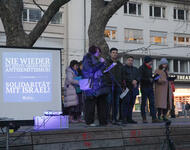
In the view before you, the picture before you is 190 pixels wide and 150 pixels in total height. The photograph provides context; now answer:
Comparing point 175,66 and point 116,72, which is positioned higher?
point 175,66

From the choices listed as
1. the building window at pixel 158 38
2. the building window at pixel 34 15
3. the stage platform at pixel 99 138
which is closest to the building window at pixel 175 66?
the building window at pixel 158 38

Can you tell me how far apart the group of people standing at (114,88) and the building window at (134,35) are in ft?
82.6

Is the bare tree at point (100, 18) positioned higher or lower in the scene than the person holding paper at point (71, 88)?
higher

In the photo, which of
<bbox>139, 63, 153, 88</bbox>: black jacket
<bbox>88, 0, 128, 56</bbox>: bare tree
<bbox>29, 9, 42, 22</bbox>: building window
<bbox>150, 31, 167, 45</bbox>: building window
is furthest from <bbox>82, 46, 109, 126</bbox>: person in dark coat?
<bbox>150, 31, 167, 45</bbox>: building window

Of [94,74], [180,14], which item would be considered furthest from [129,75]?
[180,14]

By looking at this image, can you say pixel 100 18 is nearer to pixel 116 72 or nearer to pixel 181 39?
pixel 116 72

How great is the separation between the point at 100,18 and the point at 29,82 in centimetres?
540

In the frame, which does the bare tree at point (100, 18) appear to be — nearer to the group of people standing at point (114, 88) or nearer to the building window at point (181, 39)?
the group of people standing at point (114, 88)

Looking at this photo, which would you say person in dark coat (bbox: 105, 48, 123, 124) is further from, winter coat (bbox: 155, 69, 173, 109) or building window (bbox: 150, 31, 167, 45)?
building window (bbox: 150, 31, 167, 45)

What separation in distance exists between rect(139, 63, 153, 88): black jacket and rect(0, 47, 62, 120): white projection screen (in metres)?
2.92

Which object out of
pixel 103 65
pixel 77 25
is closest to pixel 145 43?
pixel 77 25

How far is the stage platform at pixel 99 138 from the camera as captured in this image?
7320 mm

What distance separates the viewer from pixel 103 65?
890cm

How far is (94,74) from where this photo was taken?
879 cm
